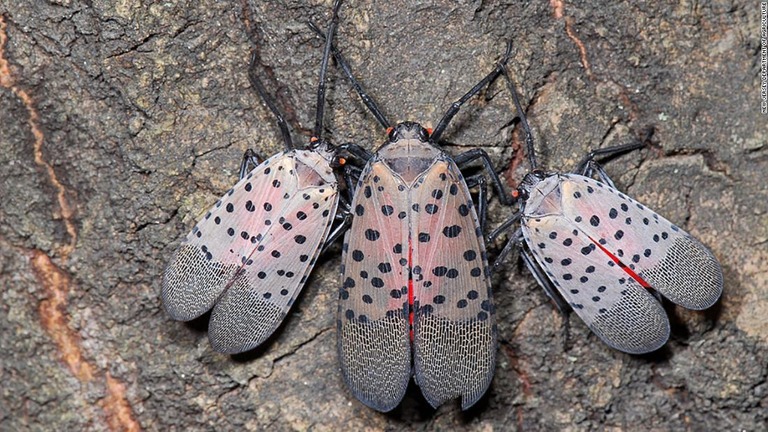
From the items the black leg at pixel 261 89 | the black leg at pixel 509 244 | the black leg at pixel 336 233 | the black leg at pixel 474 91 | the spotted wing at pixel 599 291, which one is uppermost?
the black leg at pixel 261 89

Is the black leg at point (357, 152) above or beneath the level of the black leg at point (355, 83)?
beneath

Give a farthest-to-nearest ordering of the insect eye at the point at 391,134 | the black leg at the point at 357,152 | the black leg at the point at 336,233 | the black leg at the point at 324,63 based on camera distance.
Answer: the black leg at the point at 336,233
the black leg at the point at 357,152
the insect eye at the point at 391,134
the black leg at the point at 324,63

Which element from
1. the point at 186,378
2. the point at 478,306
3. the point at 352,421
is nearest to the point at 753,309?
the point at 478,306

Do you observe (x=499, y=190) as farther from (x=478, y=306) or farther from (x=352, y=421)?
(x=352, y=421)

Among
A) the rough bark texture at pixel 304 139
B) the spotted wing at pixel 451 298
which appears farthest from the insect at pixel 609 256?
the spotted wing at pixel 451 298

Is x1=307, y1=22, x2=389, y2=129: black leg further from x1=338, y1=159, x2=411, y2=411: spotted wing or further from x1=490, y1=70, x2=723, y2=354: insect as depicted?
x1=490, y1=70, x2=723, y2=354: insect

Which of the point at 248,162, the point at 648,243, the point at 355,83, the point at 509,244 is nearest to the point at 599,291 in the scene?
the point at 648,243

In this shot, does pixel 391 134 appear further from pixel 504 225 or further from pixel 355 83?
pixel 504 225

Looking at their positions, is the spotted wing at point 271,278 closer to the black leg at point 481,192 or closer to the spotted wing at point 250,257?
the spotted wing at point 250,257

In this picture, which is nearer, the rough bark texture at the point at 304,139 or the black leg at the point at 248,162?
the rough bark texture at the point at 304,139

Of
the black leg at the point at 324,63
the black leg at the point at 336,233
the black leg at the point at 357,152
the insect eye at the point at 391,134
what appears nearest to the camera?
the black leg at the point at 324,63
